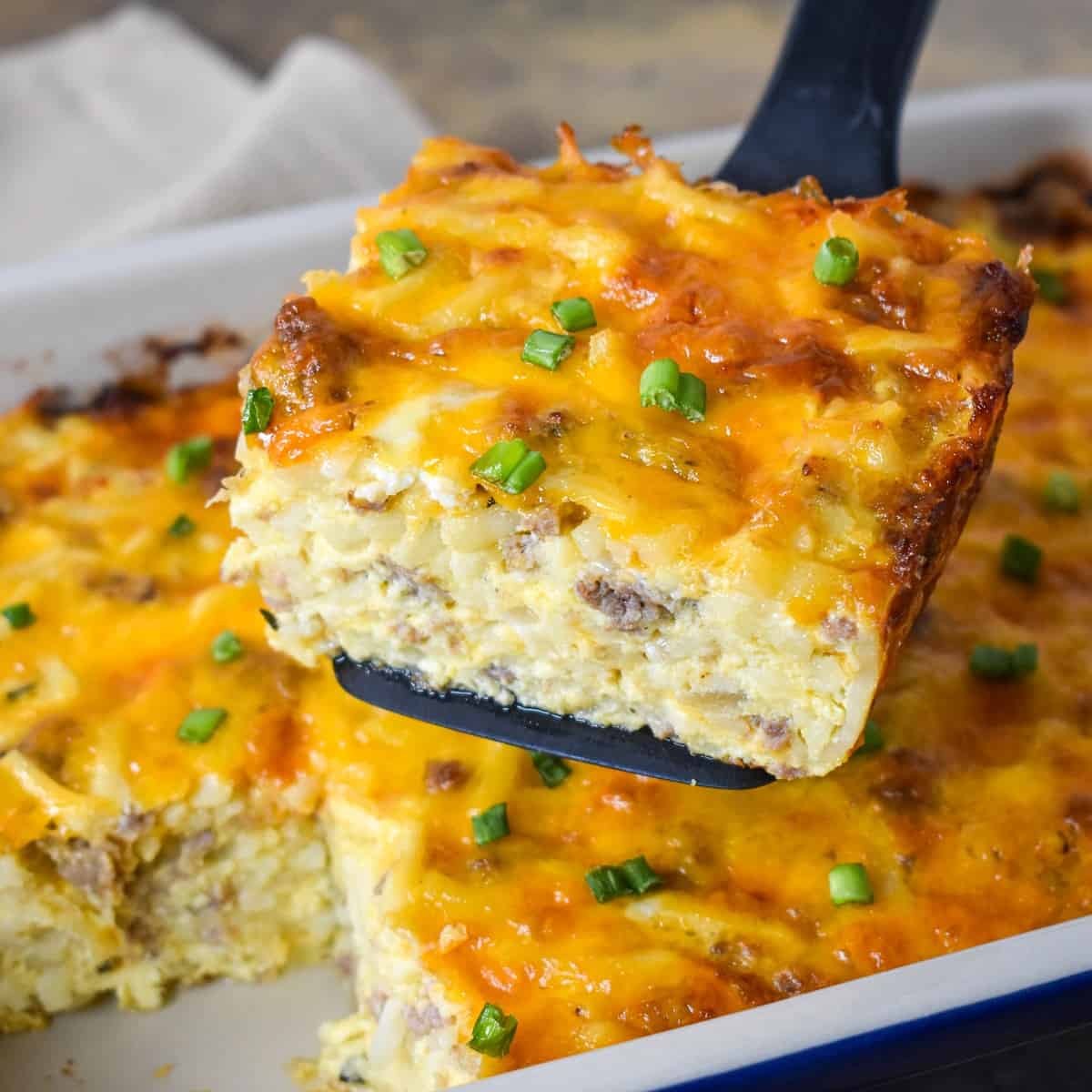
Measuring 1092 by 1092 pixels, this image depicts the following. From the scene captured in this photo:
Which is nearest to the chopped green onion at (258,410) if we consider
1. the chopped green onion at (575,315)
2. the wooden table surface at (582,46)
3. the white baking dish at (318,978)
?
the chopped green onion at (575,315)

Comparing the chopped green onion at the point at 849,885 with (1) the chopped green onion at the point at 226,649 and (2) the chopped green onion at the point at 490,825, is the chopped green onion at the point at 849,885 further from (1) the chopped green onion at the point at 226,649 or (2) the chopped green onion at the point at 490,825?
(1) the chopped green onion at the point at 226,649

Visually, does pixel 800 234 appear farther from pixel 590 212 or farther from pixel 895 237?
pixel 590 212

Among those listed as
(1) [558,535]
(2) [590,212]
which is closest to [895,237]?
(2) [590,212]

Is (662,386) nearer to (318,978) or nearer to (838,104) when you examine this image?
(838,104)

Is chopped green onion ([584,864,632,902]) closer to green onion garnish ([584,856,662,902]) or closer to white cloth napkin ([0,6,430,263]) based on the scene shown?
green onion garnish ([584,856,662,902])

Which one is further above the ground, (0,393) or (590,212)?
(590,212)
